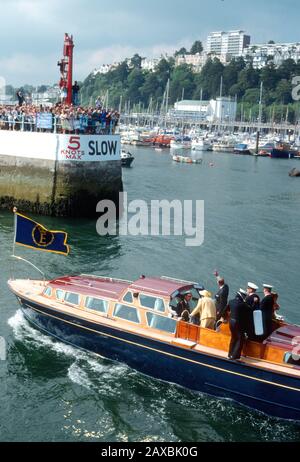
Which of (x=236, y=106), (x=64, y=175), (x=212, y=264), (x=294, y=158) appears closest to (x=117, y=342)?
(x=212, y=264)

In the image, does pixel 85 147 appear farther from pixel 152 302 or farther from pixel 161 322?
pixel 161 322

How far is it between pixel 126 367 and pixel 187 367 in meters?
2.00

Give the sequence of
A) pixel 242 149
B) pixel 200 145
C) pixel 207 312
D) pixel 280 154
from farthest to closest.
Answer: pixel 200 145 < pixel 242 149 < pixel 280 154 < pixel 207 312

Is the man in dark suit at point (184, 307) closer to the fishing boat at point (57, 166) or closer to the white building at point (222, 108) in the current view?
the fishing boat at point (57, 166)

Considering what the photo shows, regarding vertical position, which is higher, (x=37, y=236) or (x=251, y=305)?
(x=37, y=236)

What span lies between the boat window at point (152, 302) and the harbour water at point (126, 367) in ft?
6.24

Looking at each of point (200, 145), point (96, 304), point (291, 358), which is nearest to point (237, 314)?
point (291, 358)

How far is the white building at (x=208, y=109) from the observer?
602ft

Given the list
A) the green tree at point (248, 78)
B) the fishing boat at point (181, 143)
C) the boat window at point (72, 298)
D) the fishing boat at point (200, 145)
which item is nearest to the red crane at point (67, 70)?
the boat window at point (72, 298)

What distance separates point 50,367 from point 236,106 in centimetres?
17829

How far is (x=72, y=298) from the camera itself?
16172 mm

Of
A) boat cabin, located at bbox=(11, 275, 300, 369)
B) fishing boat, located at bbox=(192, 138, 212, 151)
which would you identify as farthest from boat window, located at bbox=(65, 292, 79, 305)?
fishing boat, located at bbox=(192, 138, 212, 151)

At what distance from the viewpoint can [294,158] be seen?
112 metres

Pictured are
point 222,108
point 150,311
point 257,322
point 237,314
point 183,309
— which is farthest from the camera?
point 222,108
